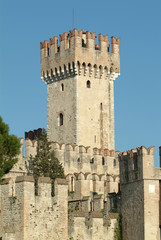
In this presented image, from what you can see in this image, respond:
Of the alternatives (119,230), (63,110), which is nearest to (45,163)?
(119,230)

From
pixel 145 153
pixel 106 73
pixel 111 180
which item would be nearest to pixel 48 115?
pixel 106 73

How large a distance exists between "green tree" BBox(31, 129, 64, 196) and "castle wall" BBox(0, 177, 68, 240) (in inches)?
517

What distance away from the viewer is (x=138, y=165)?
170ft

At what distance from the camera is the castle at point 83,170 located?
47.9m

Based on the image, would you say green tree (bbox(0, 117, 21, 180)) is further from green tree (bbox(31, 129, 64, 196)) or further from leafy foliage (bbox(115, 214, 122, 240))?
green tree (bbox(31, 129, 64, 196))

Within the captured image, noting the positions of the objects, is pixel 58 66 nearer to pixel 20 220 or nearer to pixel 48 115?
pixel 48 115

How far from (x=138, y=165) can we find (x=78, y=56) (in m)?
26.8

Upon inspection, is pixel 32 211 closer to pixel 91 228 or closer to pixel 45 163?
pixel 91 228

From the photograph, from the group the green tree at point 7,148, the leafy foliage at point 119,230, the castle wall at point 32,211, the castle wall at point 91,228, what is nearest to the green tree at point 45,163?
the leafy foliage at point 119,230

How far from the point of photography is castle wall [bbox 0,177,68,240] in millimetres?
46875

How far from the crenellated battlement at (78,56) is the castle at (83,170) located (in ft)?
0.32

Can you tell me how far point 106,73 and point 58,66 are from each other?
4.82m

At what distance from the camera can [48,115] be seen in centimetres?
7875

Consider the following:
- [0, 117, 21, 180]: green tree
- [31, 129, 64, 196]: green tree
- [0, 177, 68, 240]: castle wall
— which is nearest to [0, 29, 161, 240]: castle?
[0, 177, 68, 240]: castle wall
